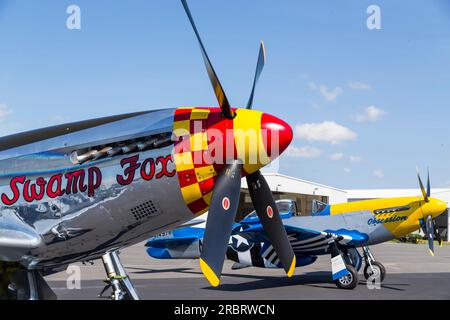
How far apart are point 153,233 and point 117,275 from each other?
45.0 inches

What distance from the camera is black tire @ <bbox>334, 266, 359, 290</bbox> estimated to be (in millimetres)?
14156

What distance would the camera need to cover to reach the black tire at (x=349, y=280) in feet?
46.4

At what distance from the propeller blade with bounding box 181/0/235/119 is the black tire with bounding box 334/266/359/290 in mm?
10068

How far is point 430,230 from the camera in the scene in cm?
1603

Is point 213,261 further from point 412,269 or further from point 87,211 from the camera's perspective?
point 412,269

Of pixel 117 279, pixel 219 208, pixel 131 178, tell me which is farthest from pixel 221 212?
pixel 117 279

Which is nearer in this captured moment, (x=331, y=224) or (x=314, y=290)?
(x=314, y=290)

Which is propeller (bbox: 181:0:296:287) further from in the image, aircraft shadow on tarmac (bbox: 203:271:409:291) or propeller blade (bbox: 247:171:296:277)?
aircraft shadow on tarmac (bbox: 203:271:409:291)

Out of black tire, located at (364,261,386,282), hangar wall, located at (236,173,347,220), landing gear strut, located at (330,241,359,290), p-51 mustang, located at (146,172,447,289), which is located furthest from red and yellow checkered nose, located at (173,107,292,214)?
hangar wall, located at (236,173,347,220)

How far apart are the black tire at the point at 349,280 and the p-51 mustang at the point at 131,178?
9.58 m

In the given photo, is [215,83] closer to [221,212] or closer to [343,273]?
[221,212]

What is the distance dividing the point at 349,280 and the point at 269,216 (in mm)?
8690

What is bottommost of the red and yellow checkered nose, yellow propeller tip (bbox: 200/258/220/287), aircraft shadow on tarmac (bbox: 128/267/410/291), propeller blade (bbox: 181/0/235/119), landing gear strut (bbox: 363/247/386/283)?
aircraft shadow on tarmac (bbox: 128/267/410/291)
